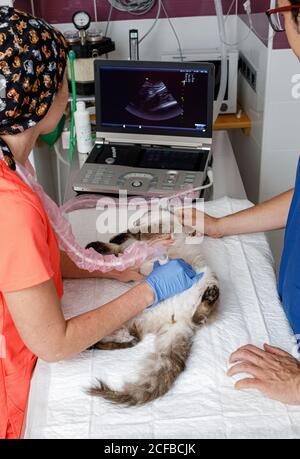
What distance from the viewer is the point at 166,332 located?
1.19 m

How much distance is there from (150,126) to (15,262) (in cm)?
117

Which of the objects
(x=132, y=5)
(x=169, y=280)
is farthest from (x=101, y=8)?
(x=169, y=280)

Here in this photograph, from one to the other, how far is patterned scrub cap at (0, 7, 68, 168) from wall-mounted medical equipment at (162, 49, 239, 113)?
131 cm

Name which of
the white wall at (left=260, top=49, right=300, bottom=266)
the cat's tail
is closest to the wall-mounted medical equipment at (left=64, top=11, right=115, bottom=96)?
the white wall at (left=260, top=49, right=300, bottom=266)

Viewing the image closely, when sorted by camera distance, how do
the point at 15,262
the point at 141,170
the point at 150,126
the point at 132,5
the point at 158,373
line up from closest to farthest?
the point at 15,262 → the point at 158,373 → the point at 141,170 → the point at 150,126 → the point at 132,5

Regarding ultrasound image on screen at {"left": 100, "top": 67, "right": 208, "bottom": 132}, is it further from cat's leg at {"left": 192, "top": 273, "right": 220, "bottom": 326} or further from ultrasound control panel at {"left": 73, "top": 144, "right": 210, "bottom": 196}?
cat's leg at {"left": 192, "top": 273, "right": 220, "bottom": 326}

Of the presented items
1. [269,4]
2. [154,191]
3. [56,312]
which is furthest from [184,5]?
[56,312]

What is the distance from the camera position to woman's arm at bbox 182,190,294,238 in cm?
150

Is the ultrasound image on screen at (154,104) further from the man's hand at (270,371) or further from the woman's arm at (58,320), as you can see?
the man's hand at (270,371)

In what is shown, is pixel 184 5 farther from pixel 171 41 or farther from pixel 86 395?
pixel 86 395

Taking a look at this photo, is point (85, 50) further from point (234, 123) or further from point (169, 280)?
point (169, 280)

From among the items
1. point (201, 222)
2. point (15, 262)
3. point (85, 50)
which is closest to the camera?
point (15, 262)

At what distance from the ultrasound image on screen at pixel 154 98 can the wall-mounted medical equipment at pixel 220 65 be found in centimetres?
40

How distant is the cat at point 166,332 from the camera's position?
3.47 feet
